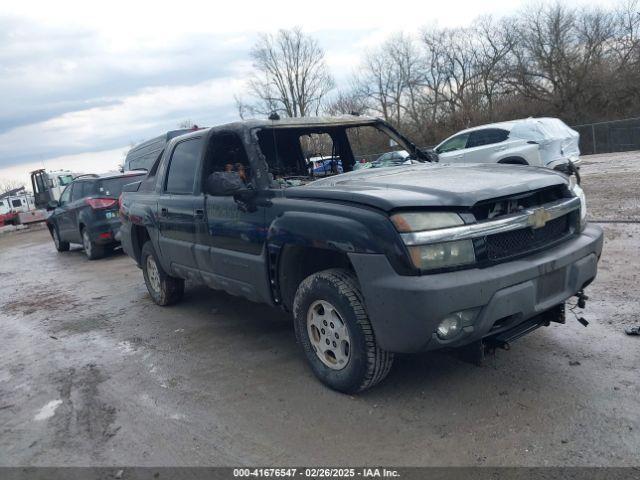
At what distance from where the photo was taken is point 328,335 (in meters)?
3.60

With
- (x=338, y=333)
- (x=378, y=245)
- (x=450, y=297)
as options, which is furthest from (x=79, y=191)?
(x=450, y=297)

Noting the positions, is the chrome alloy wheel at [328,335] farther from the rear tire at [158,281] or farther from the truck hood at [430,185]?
the rear tire at [158,281]

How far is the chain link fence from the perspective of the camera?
921 inches

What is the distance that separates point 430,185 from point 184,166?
277 cm

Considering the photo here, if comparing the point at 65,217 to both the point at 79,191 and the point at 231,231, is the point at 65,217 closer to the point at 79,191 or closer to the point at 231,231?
the point at 79,191

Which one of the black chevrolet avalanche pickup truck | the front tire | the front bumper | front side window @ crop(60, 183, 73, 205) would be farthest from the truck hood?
front side window @ crop(60, 183, 73, 205)

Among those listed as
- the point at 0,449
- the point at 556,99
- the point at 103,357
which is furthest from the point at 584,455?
the point at 556,99

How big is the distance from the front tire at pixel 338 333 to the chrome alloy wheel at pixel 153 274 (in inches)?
119

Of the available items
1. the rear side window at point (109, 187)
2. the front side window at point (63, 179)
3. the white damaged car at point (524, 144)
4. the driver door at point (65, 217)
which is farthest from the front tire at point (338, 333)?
the front side window at point (63, 179)

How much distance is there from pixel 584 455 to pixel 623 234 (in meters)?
5.30

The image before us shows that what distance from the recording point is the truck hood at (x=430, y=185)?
10.1ft

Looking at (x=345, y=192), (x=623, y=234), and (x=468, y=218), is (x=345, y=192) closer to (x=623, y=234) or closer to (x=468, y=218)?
(x=468, y=218)

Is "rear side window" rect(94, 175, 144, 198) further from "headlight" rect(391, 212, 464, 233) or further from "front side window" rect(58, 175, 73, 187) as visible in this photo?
"front side window" rect(58, 175, 73, 187)

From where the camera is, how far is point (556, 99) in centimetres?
3108
